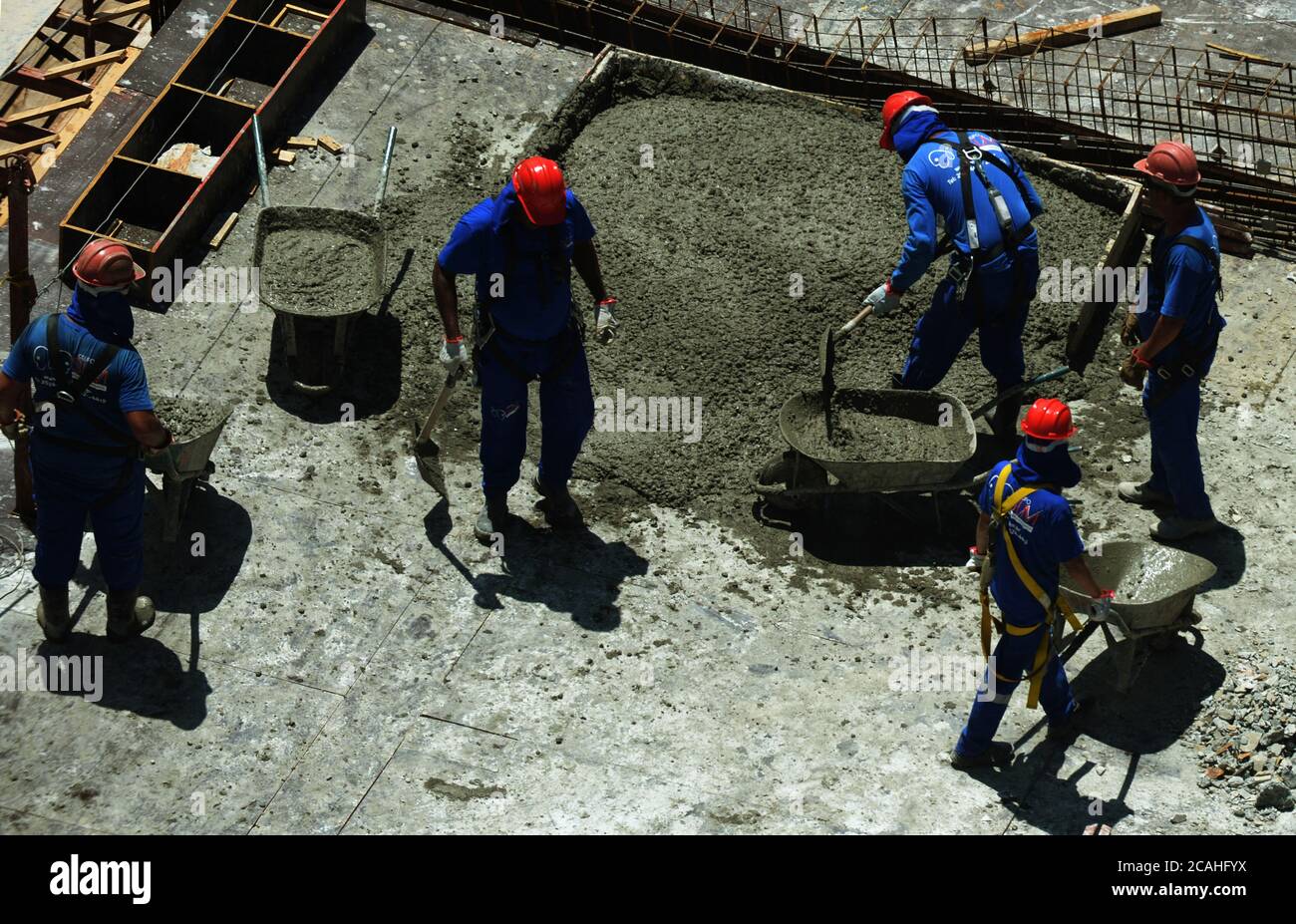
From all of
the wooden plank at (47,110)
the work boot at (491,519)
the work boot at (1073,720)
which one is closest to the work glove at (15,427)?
the work boot at (491,519)

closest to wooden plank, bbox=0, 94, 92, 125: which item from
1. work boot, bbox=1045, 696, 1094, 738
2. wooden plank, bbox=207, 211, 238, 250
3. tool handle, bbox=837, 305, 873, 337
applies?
wooden plank, bbox=207, 211, 238, 250

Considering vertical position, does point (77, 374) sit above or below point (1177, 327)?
below

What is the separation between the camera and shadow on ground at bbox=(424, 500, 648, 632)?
9133mm

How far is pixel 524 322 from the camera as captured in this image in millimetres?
8891

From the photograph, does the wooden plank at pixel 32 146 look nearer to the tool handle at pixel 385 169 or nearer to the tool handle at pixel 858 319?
the tool handle at pixel 385 169

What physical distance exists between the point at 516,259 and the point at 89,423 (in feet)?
7.69

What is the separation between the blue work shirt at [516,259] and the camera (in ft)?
28.5

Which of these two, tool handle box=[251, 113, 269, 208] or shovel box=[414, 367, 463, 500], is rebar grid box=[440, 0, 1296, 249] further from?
shovel box=[414, 367, 463, 500]

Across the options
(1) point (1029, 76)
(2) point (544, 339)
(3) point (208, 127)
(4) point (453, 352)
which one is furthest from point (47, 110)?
(1) point (1029, 76)

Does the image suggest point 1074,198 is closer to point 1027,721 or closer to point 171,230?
point 1027,721

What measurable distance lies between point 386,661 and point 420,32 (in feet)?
20.0

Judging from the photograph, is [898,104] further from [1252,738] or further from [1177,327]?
[1252,738]

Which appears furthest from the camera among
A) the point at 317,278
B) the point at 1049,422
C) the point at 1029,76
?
the point at 1029,76

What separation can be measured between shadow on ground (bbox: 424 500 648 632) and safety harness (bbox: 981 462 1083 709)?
7.05 ft
